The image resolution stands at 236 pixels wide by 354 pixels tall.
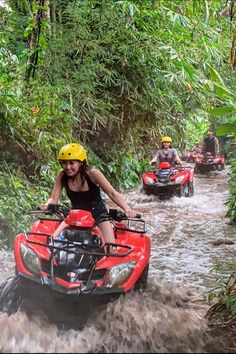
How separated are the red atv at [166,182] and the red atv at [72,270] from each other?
19.8ft

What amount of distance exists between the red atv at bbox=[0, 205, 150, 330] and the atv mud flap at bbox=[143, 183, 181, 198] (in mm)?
6025

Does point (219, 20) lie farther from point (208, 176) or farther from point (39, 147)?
point (208, 176)

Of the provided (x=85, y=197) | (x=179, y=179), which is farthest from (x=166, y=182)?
(x=85, y=197)

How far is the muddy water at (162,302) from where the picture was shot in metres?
1.98

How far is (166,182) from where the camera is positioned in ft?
32.1

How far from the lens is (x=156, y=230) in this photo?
730 centimetres

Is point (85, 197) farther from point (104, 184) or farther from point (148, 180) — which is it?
point (148, 180)

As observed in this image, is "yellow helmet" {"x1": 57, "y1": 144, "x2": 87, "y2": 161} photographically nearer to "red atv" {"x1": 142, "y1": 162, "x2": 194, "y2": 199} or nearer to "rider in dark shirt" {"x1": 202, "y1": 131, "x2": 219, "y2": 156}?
"red atv" {"x1": 142, "y1": 162, "x2": 194, "y2": 199}

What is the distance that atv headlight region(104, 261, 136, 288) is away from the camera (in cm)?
314

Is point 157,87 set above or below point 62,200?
above

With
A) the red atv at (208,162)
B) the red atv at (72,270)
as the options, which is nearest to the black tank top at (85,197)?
the red atv at (72,270)

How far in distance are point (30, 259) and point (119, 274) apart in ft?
2.16

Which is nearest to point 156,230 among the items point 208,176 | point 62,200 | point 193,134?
point 62,200

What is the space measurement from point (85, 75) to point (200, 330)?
6236 millimetres
